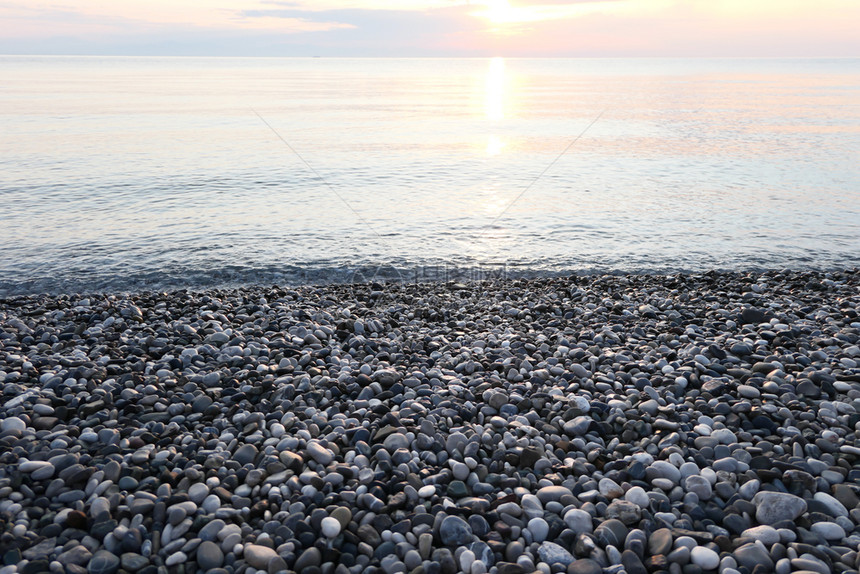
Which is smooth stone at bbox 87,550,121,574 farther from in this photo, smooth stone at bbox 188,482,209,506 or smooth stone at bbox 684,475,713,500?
smooth stone at bbox 684,475,713,500

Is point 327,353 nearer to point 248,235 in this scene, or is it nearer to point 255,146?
point 248,235

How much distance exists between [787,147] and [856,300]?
76.6 feet

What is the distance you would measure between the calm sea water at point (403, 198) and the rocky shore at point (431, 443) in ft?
17.3

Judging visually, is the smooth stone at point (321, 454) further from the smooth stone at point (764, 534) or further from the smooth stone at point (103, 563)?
the smooth stone at point (764, 534)

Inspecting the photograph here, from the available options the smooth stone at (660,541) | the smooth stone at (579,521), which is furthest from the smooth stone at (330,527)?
the smooth stone at (660,541)

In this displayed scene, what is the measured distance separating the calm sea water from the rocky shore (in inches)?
207

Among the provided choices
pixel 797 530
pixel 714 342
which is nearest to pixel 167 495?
pixel 797 530

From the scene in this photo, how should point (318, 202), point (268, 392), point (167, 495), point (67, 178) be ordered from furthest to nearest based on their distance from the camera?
point (67, 178) < point (318, 202) < point (268, 392) < point (167, 495)

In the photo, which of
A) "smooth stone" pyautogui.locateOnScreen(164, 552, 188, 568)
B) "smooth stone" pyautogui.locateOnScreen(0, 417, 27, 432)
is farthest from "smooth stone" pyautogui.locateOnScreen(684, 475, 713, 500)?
"smooth stone" pyautogui.locateOnScreen(0, 417, 27, 432)

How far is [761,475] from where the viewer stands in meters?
4.34

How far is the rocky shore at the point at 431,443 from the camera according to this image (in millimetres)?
3777

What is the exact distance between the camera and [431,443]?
16.0ft

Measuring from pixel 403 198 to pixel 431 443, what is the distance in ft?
50.3

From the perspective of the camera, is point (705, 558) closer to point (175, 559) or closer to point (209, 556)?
point (209, 556)
